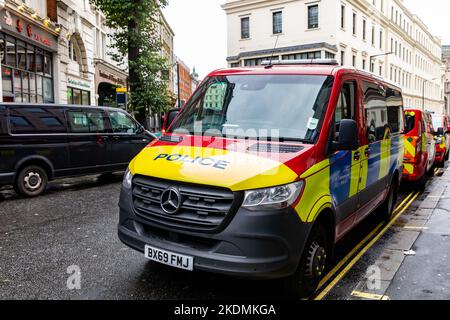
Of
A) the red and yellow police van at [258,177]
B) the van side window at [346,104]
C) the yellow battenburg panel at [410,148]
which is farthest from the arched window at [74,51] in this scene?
the van side window at [346,104]

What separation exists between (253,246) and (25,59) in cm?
1735

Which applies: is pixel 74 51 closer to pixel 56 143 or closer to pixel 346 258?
pixel 56 143

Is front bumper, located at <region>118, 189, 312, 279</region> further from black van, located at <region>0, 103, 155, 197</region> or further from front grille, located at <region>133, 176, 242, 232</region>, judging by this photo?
black van, located at <region>0, 103, 155, 197</region>

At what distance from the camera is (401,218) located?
7.21 metres

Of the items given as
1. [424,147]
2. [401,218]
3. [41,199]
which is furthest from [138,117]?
[401,218]

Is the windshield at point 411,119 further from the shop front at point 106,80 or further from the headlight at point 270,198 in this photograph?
the shop front at point 106,80

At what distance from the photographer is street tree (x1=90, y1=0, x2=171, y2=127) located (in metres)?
16.0

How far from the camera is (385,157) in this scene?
20.0 feet

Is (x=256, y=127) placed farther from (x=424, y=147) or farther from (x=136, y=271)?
(x=424, y=147)

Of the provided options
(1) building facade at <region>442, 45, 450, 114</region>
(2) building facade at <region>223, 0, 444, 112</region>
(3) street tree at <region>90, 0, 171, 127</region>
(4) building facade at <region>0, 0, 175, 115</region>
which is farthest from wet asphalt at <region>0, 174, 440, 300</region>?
(1) building facade at <region>442, 45, 450, 114</region>

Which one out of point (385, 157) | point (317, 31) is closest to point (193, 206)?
point (385, 157)

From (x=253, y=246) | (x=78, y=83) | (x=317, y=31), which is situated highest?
(x=317, y=31)
